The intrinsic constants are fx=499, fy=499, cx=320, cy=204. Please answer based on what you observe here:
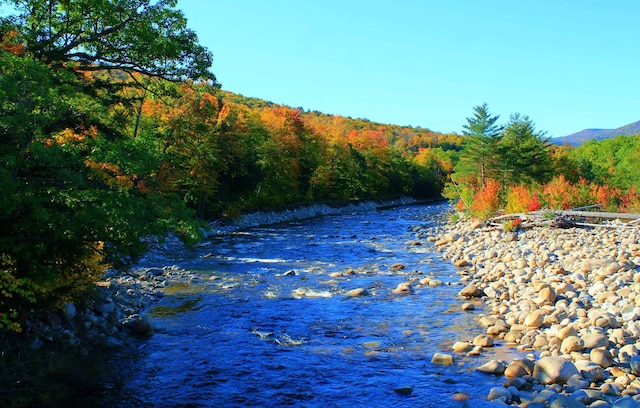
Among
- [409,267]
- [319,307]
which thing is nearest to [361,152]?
[409,267]

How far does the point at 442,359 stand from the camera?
9781mm

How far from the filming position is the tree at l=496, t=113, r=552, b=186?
1549 inches

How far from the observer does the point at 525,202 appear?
29484 millimetres

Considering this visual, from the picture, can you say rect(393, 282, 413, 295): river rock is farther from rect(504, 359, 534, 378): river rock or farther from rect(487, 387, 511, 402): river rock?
rect(487, 387, 511, 402): river rock

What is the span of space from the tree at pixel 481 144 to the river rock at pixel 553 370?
3326 cm

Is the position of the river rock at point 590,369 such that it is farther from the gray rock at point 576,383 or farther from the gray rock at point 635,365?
the gray rock at point 635,365

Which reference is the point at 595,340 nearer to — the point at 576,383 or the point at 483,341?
the point at 576,383

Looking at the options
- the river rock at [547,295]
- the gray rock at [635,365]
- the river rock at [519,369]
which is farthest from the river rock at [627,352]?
the river rock at [547,295]

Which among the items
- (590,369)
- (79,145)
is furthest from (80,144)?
(590,369)

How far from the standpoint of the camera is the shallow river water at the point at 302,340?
8477 millimetres

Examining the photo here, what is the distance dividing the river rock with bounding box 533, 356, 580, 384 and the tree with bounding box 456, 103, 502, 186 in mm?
33259

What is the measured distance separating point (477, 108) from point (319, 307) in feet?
109

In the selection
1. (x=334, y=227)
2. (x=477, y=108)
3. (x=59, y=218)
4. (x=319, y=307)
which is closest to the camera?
(x=59, y=218)

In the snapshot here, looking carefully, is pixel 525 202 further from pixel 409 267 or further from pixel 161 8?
pixel 161 8
